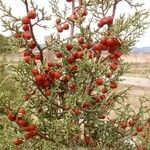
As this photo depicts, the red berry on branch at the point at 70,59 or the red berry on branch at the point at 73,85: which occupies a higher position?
the red berry on branch at the point at 70,59

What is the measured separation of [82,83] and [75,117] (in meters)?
0.37

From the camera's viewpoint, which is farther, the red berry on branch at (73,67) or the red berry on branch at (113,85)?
the red berry on branch at (113,85)

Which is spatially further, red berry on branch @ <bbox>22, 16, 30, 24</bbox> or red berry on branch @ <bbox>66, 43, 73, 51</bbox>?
red berry on branch @ <bbox>66, 43, 73, 51</bbox>

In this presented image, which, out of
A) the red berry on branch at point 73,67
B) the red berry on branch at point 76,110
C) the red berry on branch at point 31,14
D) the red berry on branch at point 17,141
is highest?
the red berry on branch at point 31,14

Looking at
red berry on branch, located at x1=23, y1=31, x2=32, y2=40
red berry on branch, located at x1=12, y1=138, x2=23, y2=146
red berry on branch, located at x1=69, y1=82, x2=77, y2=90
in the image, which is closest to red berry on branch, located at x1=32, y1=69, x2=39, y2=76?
red berry on branch, located at x1=23, y1=31, x2=32, y2=40

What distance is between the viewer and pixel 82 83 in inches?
175

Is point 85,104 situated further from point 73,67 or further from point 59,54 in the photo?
point 59,54

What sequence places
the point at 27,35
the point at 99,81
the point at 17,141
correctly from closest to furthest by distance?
the point at 27,35, the point at 99,81, the point at 17,141

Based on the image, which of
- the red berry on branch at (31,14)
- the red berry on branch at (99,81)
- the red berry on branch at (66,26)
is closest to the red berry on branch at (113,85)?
the red berry on branch at (99,81)

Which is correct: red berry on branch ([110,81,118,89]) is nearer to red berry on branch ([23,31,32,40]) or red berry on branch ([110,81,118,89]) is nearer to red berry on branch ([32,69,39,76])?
red berry on branch ([32,69,39,76])

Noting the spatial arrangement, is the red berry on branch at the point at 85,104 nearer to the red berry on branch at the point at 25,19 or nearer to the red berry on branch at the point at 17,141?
the red berry on branch at the point at 17,141

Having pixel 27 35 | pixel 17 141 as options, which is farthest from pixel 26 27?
pixel 17 141

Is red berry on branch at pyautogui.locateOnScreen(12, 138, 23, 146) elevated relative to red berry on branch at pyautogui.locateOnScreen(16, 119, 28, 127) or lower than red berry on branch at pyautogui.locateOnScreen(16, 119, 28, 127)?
lower

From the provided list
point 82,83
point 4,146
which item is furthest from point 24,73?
point 4,146
